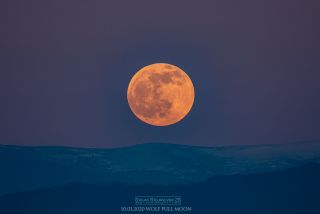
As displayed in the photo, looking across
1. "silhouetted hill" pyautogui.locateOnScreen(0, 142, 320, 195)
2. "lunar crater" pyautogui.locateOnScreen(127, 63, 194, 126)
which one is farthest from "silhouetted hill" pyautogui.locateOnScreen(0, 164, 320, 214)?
"lunar crater" pyautogui.locateOnScreen(127, 63, 194, 126)

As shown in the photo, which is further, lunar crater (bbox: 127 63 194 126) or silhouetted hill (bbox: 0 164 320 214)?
lunar crater (bbox: 127 63 194 126)

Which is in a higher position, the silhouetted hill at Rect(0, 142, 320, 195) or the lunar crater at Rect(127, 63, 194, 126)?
the lunar crater at Rect(127, 63, 194, 126)

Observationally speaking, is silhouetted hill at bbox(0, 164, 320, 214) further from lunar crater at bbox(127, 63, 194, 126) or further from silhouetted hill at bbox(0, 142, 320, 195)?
lunar crater at bbox(127, 63, 194, 126)

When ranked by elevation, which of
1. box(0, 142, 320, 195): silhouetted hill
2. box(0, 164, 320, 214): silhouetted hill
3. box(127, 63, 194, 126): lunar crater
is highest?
box(127, 63, 194, 126): lunar crater

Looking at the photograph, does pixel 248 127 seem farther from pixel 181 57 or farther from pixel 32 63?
pixel 32 63

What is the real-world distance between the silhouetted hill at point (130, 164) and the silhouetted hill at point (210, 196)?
11 centimetres

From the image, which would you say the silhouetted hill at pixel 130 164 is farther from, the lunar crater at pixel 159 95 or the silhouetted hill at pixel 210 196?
the lunar crater at pixel 159 95

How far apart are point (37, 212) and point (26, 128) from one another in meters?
1.31

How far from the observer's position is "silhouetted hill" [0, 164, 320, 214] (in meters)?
7.91

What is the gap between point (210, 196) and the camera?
8008 mm

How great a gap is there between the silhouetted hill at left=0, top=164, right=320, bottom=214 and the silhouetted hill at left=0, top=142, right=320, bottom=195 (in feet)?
0.36

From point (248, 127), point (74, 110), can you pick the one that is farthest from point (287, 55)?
point (74, 110)

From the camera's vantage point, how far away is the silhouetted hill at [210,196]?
791 cm

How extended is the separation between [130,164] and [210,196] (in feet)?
4.44
